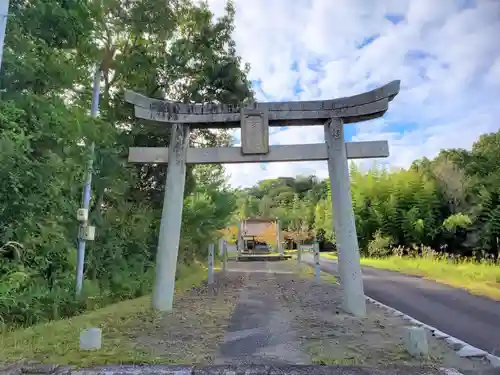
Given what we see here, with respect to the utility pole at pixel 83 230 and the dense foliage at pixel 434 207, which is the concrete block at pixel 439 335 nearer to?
the utility pole at pixel 83 230

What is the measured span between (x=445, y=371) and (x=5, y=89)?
635 cm

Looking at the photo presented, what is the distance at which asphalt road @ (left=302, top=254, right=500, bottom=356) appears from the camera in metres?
4.93

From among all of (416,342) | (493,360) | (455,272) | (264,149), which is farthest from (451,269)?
(416,342)

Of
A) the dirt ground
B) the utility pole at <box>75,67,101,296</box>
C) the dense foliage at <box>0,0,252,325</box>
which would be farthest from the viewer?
the utility pole at <box>75,67,101,296</box>

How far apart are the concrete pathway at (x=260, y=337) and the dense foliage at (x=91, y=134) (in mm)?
3128

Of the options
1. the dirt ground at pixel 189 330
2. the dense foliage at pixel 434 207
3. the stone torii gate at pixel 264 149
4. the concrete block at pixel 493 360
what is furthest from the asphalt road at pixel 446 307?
the dense foliage at pixel 434 207

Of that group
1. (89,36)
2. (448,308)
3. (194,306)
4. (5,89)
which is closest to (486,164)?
(448,308)

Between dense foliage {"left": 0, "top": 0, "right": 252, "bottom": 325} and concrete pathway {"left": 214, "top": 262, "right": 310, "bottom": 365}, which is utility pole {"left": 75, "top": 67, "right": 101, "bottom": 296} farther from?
concrete pathway {"left": 214, "top": 262, "right": 310, "bottom": 365}

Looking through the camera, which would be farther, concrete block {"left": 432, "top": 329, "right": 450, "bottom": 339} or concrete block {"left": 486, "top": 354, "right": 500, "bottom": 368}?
concrete block {"left": 432, "top": 329, "right": 450, "bottom": 339}

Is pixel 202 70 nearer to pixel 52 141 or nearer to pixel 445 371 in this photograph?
pixel 52 141

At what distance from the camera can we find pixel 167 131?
33.0 ft

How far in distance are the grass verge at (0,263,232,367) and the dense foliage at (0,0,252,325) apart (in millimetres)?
916

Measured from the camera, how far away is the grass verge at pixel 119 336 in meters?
3.66

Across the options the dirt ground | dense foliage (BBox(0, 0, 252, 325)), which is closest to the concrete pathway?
the dirt ground
